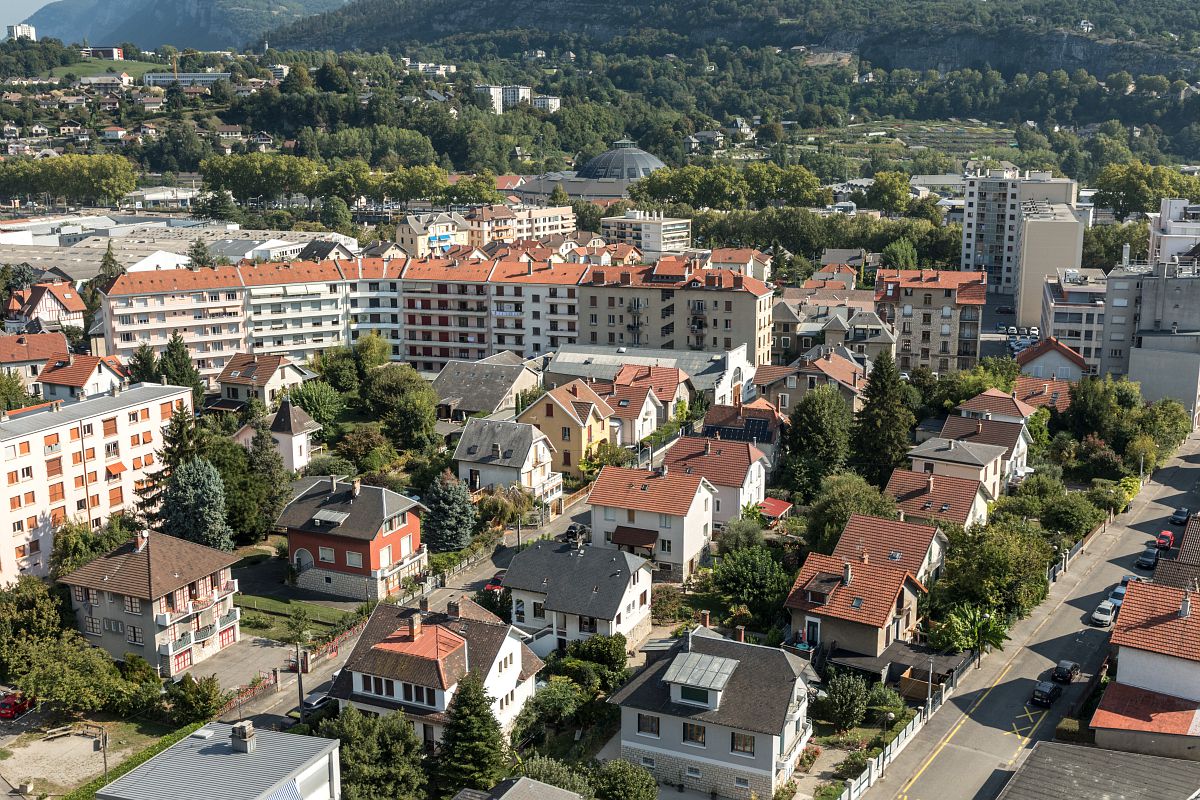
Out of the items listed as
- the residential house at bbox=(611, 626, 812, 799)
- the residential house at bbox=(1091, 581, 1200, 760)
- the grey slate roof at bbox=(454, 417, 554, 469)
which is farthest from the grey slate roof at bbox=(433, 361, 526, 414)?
the residential house at bbox=(1091, 581, 1200, 760)

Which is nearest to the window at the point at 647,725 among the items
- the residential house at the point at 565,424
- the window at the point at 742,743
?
the window at the point at 742,743

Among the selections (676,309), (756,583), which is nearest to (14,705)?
(756,583)

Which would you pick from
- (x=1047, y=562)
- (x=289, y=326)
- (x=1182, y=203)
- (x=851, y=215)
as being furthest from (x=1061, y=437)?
(x=851, y=215)

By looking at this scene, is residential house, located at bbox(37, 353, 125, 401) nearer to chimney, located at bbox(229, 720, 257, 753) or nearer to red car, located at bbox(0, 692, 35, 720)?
red car, located at bbox(0, 692, 35, 720)

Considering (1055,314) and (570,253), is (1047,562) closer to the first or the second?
(1055,314)

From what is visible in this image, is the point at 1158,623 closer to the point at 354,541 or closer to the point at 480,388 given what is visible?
the point at 354,541

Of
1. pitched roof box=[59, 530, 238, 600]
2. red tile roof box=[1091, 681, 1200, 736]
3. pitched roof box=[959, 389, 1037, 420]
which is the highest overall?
pitched roof box=[959, 389, 1037, 420]
